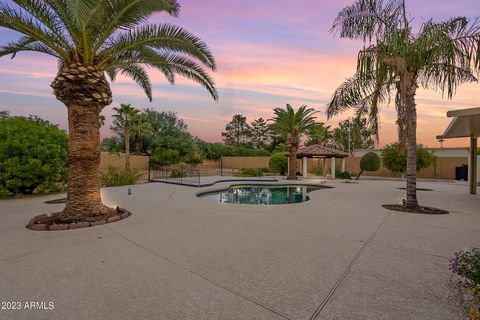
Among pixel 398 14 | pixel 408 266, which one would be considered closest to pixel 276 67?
pixel 398 14

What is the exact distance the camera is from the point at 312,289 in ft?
10.5

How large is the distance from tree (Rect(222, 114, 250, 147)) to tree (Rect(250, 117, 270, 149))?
7.54 feet

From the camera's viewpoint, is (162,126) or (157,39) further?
(162,126)

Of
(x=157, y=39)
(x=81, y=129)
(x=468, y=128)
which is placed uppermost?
(x=157, y=39)

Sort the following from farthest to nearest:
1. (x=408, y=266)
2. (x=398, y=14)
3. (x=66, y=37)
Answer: (x=398, y=14) → (x=66, y=37) → (x=408, y=266)

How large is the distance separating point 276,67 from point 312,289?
13377mm

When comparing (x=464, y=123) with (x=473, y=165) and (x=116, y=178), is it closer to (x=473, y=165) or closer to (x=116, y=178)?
(x=473, y=165)

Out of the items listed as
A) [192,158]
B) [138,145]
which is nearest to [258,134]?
[138,145]

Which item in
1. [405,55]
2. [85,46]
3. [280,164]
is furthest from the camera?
[280,164]

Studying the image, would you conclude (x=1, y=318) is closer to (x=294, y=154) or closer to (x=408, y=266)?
(x=408, y=266)

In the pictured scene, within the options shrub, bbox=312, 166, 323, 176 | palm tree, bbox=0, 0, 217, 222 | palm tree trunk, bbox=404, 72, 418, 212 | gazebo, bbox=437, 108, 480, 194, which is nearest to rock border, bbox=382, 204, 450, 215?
palm tree trunk, bbox=404, 72, 418, 212

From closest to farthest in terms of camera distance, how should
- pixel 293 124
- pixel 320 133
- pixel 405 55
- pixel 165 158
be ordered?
1. pixel 405 55
2. pixel 293 124
3. pixel 320 133
4. pixel 165 158

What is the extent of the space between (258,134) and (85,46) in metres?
61.3

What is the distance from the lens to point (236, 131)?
70.1 metres
